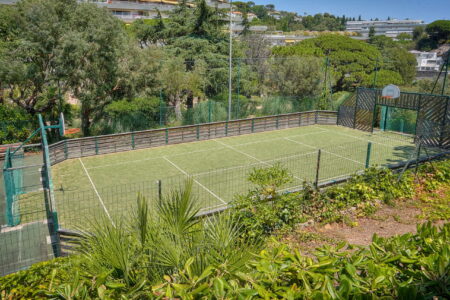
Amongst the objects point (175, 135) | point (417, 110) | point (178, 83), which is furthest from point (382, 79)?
point (175, 135)

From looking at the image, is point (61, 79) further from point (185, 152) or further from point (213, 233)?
point (213, 233)

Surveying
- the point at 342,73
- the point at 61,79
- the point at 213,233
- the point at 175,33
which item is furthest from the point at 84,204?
the point at 342,73

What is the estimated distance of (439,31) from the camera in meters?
126

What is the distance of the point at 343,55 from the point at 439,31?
98.6 m

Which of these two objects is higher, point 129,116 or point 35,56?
point 35,56

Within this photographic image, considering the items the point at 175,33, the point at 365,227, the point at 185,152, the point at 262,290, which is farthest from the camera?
the point at 175,33

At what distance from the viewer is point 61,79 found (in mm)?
17578

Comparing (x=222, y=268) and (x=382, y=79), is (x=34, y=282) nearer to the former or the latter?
(x=222, y=268)

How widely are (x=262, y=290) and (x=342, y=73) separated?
47401 mm

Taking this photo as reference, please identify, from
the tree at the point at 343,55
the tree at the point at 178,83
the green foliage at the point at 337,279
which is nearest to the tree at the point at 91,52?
the tree at the point at 178,83

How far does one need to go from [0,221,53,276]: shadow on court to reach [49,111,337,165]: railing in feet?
21.6

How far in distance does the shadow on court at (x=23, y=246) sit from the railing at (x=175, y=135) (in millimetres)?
6594

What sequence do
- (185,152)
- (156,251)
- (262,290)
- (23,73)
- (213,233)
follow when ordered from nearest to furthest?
(262,290) < (156,251) < (213,233) < (23,73) < (185,152)

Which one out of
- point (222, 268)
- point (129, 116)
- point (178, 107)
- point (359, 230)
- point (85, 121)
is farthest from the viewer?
point (178, 107)
